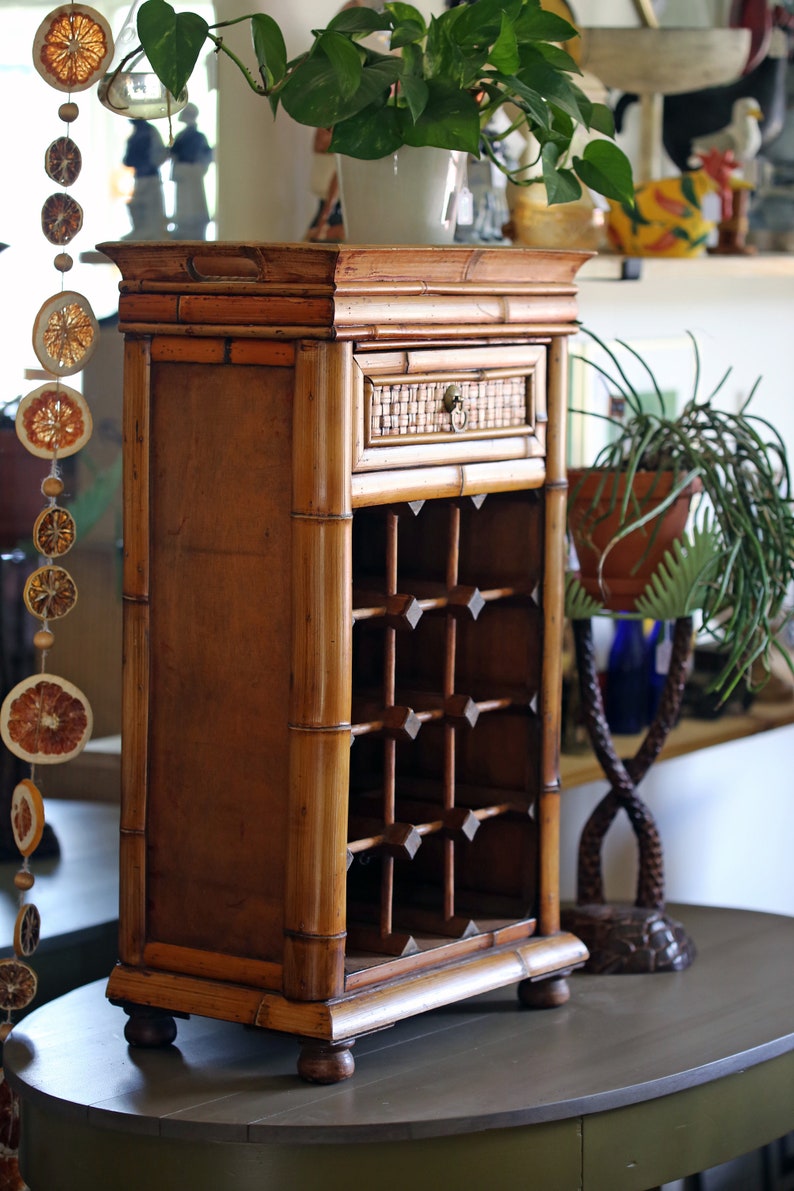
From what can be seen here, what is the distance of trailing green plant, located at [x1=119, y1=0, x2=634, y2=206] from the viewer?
67.2 inches

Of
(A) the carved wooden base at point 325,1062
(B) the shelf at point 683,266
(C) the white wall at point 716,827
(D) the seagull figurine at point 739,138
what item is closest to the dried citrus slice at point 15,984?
(A) the carved wooden base at point 325,1062

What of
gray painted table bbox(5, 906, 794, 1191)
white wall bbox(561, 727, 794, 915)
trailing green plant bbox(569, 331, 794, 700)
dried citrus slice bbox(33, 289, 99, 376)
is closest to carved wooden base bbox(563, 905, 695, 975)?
gray painted table bbox(5, 906, 794, 1191)

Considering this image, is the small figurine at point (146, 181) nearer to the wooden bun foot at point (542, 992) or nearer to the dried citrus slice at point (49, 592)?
the dried citrus slice at point (49, 592)

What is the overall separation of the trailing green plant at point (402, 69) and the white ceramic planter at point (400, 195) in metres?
0.06

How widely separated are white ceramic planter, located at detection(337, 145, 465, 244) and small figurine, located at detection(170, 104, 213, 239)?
0.47 metres

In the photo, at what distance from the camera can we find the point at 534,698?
2.04 meters

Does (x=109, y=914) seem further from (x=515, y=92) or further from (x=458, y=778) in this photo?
(x=515, y=92)

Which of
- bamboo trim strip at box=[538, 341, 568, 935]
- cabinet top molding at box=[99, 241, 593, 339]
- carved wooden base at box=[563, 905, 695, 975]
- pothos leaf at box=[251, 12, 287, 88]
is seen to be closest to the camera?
cabinet top molding at box=[99, 241, 593, 339]

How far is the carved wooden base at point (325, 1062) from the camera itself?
5.78ft

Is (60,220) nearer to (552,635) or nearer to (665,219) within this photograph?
(552,635)

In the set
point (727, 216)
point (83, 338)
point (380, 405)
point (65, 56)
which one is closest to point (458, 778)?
point (380, 405)

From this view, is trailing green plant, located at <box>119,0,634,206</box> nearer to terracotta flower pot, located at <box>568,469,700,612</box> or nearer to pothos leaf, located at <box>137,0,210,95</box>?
pothos leaf, located at <box>137,0,210,95</box>

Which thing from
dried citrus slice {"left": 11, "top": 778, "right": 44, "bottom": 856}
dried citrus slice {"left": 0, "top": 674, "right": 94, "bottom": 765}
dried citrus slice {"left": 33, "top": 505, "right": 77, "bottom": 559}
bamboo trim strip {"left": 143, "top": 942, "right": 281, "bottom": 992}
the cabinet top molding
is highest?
the cabinet top molding

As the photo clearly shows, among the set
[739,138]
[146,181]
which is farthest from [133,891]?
[739,138]
